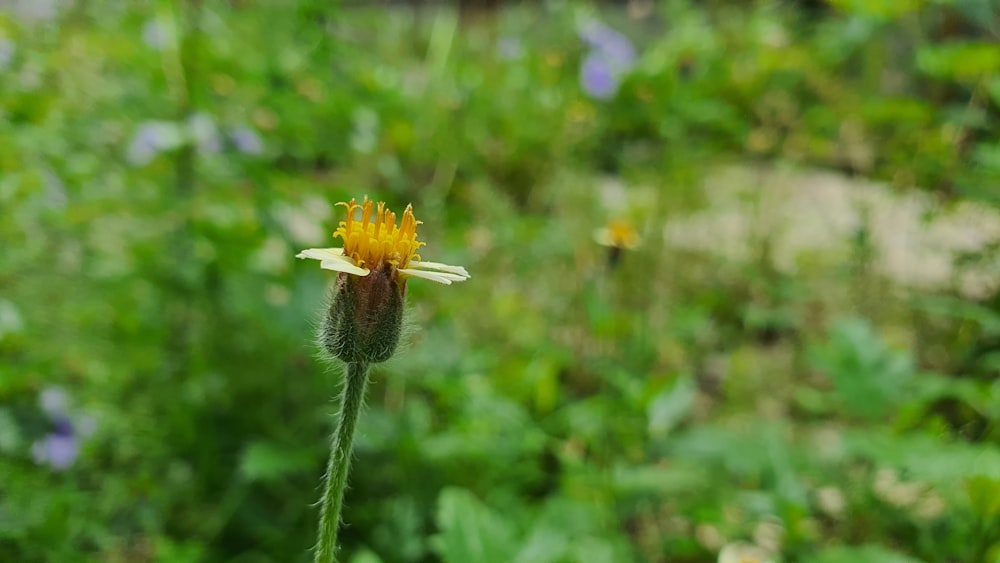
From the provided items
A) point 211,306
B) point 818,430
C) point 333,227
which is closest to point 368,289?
point 333,227

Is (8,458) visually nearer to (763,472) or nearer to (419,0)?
(763,472)

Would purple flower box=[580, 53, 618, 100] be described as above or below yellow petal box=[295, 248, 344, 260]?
above

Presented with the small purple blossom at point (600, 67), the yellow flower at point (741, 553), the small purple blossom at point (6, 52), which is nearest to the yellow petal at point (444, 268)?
the yellow flower at point (741, 553)

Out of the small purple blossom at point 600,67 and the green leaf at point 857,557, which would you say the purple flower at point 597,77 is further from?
the green leaf at point 857,557

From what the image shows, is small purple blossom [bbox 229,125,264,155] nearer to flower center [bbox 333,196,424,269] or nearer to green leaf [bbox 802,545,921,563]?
flower center [bbox 333,196,424,269]

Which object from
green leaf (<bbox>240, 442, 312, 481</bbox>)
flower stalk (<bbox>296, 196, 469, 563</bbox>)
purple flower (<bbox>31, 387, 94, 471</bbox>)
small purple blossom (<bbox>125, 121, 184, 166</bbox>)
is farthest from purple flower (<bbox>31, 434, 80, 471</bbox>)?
flower stalk (<bbox>296, 196, 469, 563</bbox>)

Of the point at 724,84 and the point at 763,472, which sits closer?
the point at 763,472
